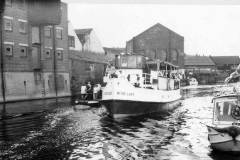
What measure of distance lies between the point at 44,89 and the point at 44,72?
7.21 ft

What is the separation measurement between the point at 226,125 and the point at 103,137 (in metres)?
5.85

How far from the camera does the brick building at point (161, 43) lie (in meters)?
60.4

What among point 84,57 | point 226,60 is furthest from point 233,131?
point 226,60

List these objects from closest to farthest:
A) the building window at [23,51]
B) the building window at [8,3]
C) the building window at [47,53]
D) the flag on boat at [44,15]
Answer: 1. the building window at [8,3]
2. the building window at [23,51]
3. the flag on boat at [44,15]
4. the building window at [47,53]

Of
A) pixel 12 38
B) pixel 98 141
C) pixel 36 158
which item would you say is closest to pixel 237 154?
pixel 98 141

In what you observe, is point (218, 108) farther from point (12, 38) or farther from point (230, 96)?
point (12, 38)

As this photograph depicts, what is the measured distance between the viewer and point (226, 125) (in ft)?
42.7

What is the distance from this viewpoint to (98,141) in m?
14.6

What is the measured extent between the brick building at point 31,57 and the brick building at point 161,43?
67.6 ft

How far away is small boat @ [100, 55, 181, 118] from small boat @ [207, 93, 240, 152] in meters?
8.36

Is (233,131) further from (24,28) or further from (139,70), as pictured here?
(24,28)

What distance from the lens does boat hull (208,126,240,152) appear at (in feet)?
39.7

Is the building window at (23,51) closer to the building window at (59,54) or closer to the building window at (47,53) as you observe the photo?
the building window at (47,53)

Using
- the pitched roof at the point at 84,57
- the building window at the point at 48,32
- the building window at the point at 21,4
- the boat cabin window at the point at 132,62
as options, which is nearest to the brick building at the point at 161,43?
the pitched roof at the point at 84,57
